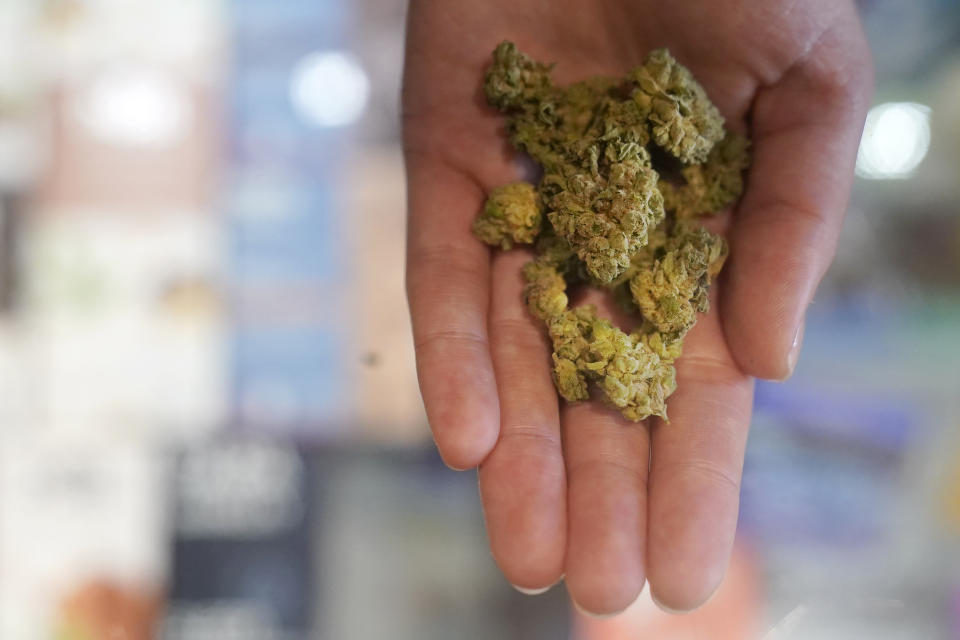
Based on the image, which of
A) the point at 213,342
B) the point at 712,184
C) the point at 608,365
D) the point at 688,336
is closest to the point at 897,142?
the point at 712,184

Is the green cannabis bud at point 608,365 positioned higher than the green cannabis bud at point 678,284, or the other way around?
the green cannabis bud at point 678,284

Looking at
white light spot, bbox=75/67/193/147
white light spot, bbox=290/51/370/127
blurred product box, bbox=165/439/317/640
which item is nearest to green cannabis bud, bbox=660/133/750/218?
white light spot, bbox=290/51/370/127

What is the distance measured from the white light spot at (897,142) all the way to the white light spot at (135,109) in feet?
4.00

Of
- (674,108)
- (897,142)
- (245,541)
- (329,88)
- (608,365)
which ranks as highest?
(329,88)

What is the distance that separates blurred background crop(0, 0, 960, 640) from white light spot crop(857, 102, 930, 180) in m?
0.81

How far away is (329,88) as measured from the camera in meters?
1.34

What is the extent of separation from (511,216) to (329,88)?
2.49 feet

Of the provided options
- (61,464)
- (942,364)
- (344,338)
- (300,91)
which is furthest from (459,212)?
(61,464)

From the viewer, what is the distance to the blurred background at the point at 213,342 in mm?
1316

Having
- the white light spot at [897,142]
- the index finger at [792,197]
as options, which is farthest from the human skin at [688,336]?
the white light spot at [897,142]

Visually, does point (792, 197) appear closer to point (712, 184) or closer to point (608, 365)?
point (712, 184)

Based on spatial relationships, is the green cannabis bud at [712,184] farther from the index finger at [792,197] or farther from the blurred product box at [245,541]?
the blurred product box at [245,541]

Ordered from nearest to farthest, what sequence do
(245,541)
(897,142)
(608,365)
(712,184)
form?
(608,365)
(712,184)
(897,142)
(245,541)

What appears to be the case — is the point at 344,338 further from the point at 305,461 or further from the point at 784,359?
the point at 784,359
